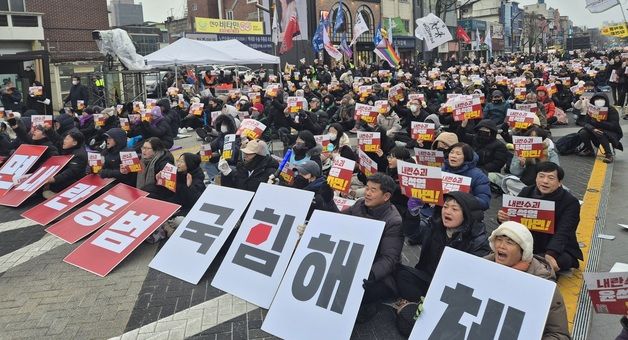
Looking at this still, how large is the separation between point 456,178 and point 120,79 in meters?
18.2

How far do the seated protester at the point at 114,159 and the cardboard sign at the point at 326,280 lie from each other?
429 cm

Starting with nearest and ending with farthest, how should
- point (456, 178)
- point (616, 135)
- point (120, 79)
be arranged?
point (456, 178) → point (616, 135) → point (120, 79)

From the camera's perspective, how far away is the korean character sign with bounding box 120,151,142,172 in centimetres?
751

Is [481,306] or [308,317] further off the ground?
[481,306]

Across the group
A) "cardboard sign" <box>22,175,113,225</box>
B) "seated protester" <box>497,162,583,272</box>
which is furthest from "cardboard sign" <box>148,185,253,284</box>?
"seated protester" <box>497,162,583,272</box>

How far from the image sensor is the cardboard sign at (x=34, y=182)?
8258 millimetres

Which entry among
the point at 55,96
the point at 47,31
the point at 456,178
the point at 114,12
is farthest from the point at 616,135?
the point at 114,12

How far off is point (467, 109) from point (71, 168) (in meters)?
7.02

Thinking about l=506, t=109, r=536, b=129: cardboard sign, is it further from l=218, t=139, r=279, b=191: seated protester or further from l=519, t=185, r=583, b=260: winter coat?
l=218, t=139, r=279, b=191: seated protester

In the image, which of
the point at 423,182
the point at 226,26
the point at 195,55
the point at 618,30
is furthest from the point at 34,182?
the point at 226,26

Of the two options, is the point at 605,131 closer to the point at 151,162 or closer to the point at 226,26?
the point at 151,162

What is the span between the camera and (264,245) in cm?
501

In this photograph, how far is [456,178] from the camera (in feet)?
18.3

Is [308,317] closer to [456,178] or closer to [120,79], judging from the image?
[456,178]
